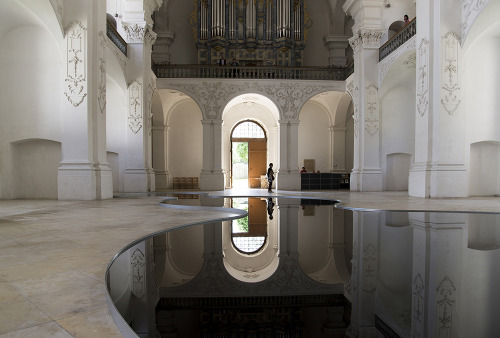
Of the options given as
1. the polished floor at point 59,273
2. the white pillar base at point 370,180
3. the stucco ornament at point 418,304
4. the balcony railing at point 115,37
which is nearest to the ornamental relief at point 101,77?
the balcony railing at point 115,37

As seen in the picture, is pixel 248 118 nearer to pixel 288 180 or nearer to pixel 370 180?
pixel 288 180

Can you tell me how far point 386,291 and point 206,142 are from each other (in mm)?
15764

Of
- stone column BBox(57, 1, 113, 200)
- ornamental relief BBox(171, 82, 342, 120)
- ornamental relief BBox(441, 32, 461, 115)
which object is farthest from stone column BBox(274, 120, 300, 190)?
stone column BBox(57, 1, 113, 200)

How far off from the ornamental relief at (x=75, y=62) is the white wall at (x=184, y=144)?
11359mm

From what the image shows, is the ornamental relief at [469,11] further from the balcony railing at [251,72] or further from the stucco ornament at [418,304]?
the stucco ornament at [418,304]

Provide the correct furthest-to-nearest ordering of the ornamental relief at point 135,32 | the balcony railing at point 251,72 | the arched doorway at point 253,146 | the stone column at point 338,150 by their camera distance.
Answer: the arched doorway at point 253,146
the stone column at point 338,150
the balcony railing at point 251,72
the ornamental relief at point 135,32

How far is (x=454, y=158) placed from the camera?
33.0 feet

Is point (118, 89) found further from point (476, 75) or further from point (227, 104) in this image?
point (476, 75)

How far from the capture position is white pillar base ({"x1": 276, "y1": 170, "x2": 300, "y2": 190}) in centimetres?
1759

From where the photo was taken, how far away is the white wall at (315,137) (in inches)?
855

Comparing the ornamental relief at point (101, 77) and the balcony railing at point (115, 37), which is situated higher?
the balcony railing at point (115, 37)

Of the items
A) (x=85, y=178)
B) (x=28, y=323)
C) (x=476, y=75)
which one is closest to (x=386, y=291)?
(x=28, y=323)

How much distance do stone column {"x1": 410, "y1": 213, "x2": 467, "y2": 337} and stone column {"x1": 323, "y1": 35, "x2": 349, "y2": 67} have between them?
1874cm

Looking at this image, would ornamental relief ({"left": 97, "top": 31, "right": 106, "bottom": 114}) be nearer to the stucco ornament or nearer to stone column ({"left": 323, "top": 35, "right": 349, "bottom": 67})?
the stucco ornament
